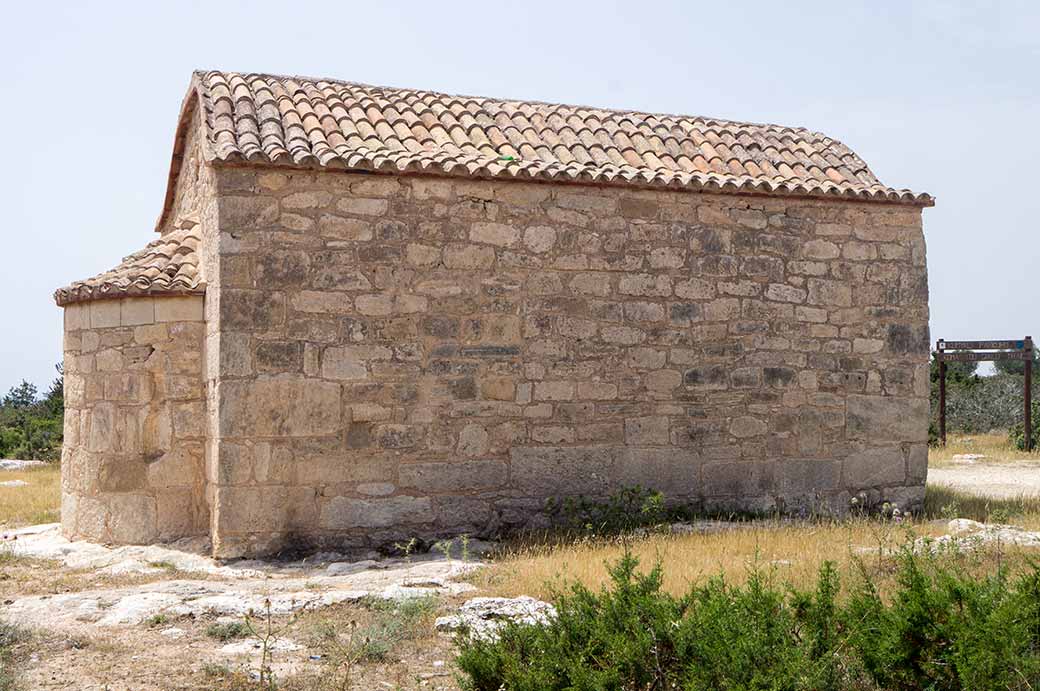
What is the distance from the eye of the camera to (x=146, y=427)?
773cm

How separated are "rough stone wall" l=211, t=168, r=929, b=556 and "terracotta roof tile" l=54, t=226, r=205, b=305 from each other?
2.54 ft

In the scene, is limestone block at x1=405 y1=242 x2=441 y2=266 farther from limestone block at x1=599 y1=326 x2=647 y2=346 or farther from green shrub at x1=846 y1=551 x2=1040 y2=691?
green shrub at x1=846 y1=551 x2=1040 y2=691

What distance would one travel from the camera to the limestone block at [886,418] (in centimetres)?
888

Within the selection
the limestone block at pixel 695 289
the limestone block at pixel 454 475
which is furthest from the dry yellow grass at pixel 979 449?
the limestone block at pixel 454 475

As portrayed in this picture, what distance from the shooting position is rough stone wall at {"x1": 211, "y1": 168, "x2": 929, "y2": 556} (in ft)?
24.2

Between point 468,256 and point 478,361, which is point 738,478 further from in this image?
point 468,256

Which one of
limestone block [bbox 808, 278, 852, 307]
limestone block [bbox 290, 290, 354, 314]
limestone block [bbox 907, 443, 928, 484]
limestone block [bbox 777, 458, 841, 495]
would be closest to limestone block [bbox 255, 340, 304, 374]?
limestone block [bbox 290, 290, 354, 314]

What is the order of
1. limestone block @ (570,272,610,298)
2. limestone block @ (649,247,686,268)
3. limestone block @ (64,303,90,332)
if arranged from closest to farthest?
limestone block @ (64,303,90,332) → limestone block @ (570,272,610,298) → limestone block @ (649,247,686,268)

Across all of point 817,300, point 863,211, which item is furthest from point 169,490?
point 863,211

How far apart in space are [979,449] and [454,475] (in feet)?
37.8

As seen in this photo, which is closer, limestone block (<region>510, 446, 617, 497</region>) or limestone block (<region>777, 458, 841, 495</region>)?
limestone block (<region>510, 446, 617, 497</region>)

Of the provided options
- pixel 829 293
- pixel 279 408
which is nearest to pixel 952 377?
pixel 829 293

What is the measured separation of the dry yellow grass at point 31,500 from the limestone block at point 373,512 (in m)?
3.59

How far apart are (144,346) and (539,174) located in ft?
11.0
